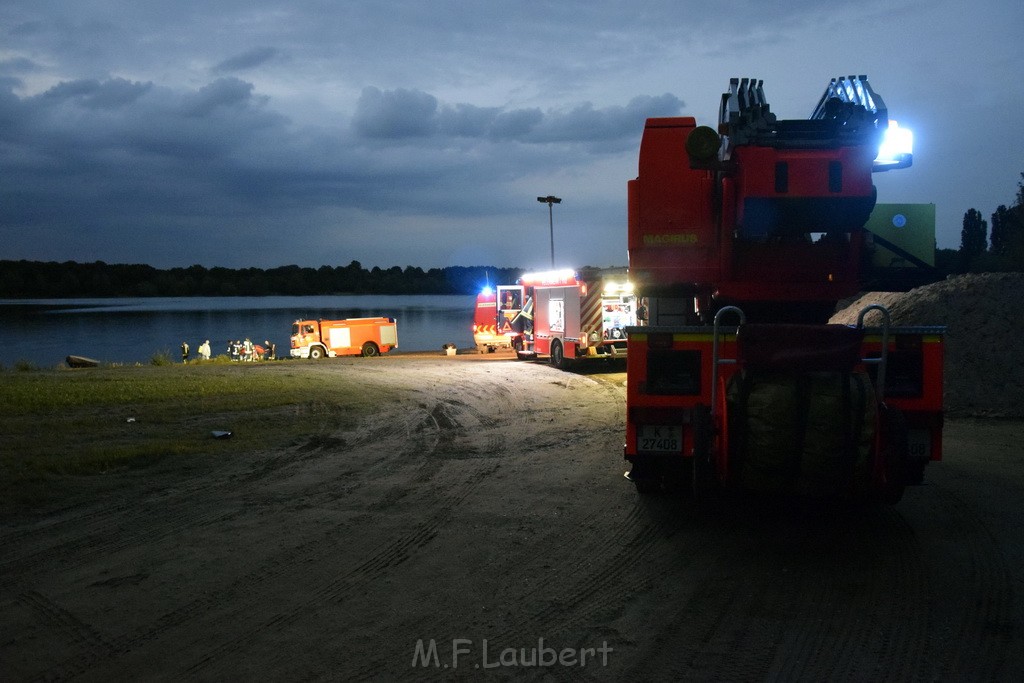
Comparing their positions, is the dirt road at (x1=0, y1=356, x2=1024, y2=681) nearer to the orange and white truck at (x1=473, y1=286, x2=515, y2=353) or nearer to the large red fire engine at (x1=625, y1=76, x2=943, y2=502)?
the large red fire engine at (x1=625, y1=76, x2=943, y2=502)

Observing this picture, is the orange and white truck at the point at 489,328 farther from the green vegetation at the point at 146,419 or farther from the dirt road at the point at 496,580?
the dirt road at the point at 496,580

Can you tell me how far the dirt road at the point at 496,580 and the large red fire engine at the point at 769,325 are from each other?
0.66 meters

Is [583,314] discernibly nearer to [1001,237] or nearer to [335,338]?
[335,338]

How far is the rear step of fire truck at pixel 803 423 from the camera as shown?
521 centimetres

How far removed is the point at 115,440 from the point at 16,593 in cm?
583

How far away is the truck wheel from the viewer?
76.7 ft

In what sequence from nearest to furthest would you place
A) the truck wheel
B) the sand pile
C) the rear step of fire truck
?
the rear step of fire truck < the sand pile < the truck wheel

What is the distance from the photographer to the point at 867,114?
258 inches

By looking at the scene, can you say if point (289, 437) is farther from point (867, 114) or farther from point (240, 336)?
point (240, 336)

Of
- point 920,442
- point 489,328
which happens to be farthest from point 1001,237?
point 920,442

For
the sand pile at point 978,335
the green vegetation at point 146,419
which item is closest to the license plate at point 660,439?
the green vegetation at point 146,419

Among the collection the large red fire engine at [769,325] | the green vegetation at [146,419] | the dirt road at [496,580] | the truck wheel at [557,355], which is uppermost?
the large red fire engine at [769,325]

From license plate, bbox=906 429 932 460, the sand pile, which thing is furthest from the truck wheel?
license plate, bbox=906 429 932 460

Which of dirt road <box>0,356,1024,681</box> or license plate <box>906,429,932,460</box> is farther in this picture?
license plate <box>906,429,932,460</box>
